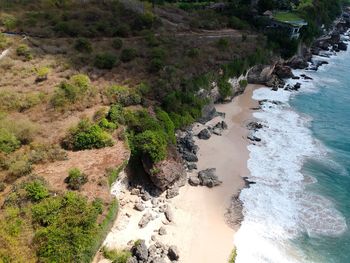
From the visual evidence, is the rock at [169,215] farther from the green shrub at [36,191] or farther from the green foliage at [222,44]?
the green foliage at [222,44]

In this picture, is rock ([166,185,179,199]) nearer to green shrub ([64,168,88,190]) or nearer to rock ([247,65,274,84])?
green shrub ([64,168,88,190])

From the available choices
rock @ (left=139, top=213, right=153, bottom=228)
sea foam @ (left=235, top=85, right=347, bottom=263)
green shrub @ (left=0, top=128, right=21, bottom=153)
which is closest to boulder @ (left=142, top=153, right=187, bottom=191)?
rock @ (left=139, top=213, right=153, bottom=228)

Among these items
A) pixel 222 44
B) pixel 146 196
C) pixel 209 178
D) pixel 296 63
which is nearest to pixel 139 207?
pixel 146 196

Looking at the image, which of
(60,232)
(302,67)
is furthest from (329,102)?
(60,232)

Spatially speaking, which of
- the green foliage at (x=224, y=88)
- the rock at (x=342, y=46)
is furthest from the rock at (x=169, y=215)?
the rock at (x=342, y=46)

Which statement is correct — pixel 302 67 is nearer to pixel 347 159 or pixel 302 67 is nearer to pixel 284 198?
pixel 347 159

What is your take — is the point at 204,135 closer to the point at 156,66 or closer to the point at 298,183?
the point at 156,66
